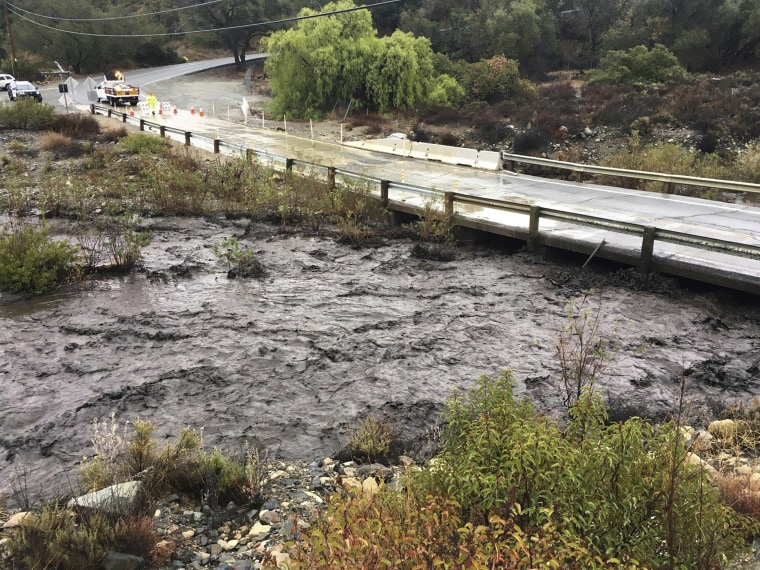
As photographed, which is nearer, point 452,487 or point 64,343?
point 452,487

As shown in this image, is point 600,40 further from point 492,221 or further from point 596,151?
point 492,221

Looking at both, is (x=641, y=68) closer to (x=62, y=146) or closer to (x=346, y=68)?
(x=346, y=68)

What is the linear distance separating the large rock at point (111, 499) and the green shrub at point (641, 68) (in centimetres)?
3834

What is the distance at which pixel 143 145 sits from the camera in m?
24.9

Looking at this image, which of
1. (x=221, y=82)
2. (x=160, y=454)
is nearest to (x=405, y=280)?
(x=160, y=454)

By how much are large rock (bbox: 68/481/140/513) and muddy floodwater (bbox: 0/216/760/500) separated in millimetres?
1383

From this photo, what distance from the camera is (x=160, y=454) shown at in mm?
6770

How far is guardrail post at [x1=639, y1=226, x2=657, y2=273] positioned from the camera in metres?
12.0

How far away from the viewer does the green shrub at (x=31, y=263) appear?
12.5 meters

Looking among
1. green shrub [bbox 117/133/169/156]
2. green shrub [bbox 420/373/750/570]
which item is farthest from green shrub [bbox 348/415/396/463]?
green shrub [bbox 117/133/169/156]

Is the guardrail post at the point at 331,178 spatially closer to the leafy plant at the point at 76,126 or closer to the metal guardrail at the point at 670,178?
the metal guardrail at the point at 670,178

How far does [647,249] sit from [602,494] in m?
9.26

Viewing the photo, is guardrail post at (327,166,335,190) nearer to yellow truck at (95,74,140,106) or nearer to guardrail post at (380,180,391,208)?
guardrail post at (380,180,391,208)

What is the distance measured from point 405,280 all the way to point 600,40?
45.5 meters
